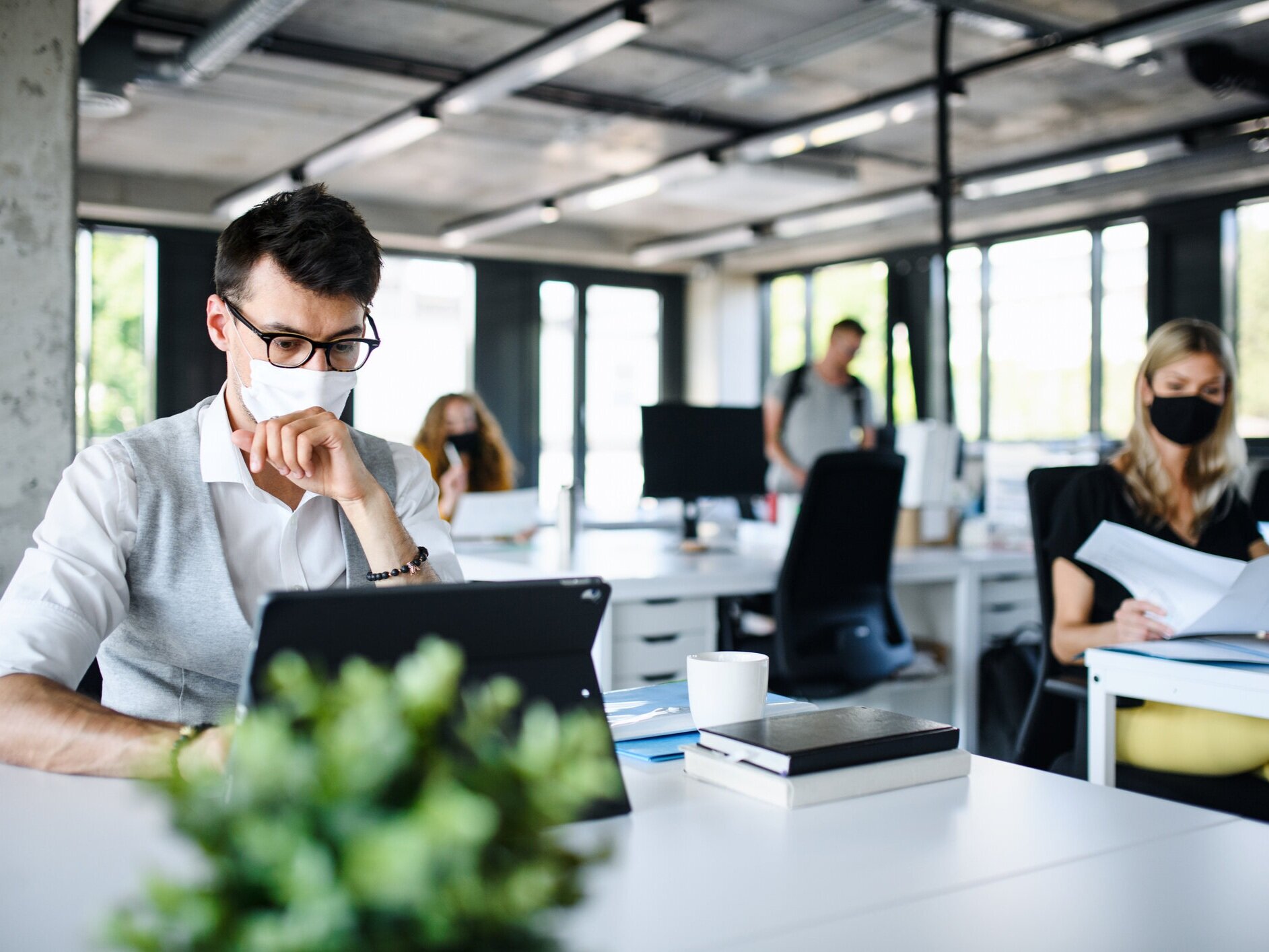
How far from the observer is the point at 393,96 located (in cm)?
704

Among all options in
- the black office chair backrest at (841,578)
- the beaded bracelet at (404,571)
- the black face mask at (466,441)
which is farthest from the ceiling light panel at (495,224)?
the beaded bracelet at (404,571)

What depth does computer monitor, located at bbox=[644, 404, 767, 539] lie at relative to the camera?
4.36 m

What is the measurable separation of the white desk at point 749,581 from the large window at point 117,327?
19.4 ft

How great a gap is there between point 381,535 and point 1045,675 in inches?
63.0

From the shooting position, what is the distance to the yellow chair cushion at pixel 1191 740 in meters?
2.14

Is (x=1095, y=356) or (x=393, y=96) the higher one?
(x=393, y=96)

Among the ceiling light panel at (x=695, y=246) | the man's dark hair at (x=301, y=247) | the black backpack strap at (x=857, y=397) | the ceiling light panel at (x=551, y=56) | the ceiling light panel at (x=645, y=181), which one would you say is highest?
the ceiling light panel at (x=695, y=246)

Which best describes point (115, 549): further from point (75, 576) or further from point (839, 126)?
point (839, 126)

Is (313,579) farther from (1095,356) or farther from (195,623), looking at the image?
(1095,356)

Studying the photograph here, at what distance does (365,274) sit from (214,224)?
8547mm

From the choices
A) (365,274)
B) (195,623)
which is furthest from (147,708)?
(365,274)

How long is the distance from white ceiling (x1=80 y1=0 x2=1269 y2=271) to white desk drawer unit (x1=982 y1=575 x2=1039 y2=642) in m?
2.50

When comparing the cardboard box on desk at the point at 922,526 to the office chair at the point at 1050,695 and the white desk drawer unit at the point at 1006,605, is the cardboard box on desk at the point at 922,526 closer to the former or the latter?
the white desk drawer unit at the point at 1006,605

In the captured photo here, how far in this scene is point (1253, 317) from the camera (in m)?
7.93
